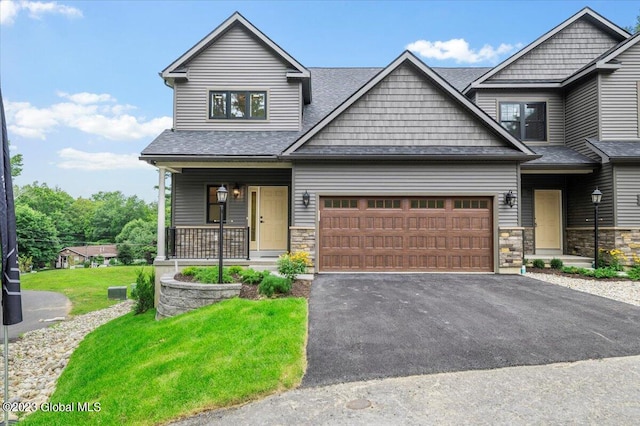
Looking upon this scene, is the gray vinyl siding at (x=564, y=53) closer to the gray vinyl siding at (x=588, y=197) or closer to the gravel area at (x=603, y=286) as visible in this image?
the gray vinyl siding at (x=588, y=197)

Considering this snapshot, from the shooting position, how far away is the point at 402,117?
389 inches

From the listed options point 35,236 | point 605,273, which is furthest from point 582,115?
point 35,236

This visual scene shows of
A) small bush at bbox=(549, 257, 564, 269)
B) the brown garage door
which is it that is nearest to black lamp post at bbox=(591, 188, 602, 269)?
Answer: small bush at bbox=(549, 257, 564, 269)

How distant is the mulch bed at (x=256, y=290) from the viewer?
6.93 metres

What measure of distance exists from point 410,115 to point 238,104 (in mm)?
5957

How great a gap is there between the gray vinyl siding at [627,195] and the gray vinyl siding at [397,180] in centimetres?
361

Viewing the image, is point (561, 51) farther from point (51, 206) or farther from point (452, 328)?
point (51, 206)

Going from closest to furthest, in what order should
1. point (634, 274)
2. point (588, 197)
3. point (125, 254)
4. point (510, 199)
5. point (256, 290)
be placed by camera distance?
point (256, 290)
point (634, 274)
point (510, 199)
point (588, 197)
point (125, 254)

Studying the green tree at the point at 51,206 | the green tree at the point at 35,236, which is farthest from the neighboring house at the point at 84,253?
the green tree at the point at 35,236

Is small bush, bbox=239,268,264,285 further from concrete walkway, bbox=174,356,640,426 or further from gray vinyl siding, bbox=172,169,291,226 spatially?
concrete walkway, bbox=174,356,640,426

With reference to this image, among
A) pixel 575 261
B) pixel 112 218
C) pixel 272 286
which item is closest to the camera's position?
pixel 272 286

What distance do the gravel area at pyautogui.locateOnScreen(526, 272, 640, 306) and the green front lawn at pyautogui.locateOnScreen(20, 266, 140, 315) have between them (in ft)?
56.1

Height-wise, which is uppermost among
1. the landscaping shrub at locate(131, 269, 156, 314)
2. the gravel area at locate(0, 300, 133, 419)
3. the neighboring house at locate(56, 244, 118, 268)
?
the landscaping shrub at locate(131, 269, 156, 314)

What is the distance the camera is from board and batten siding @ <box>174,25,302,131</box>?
11.8 metres
